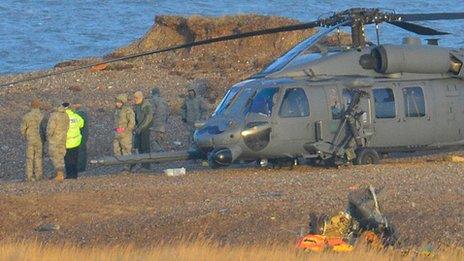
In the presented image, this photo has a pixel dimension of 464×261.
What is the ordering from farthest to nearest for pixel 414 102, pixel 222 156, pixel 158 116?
pixel 158 116, pixel 414 102, pixel 222 156

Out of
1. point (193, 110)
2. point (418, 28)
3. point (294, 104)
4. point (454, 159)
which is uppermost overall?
point (418, 28)

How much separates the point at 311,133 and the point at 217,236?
252 inches

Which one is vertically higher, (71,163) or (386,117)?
(386,117)

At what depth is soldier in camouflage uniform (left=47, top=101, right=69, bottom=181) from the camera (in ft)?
74.2

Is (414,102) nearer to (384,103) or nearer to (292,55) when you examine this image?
(384,103)

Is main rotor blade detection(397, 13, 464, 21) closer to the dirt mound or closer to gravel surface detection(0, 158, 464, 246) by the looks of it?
→ gravel surface detection(0, 158, 464, 246)

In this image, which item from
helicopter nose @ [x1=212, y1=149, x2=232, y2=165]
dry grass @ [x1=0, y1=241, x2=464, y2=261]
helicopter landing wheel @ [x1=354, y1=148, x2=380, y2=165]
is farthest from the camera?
helicopter landing wheel @ [x1=354, y1=148, x2=380, y2=165]

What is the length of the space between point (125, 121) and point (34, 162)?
1747mm

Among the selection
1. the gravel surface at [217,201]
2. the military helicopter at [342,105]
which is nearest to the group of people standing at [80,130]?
the gravel surface at [217,201]

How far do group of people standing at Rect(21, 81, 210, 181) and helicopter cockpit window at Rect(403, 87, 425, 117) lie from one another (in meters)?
3.99

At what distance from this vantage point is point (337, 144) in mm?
22859

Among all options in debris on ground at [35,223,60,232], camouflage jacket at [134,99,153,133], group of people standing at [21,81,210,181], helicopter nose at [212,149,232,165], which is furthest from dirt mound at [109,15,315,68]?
debris on ground at [35,223,60,232]

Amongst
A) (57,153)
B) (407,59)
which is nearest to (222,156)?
(57,153)

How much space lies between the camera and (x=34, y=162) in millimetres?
23328
